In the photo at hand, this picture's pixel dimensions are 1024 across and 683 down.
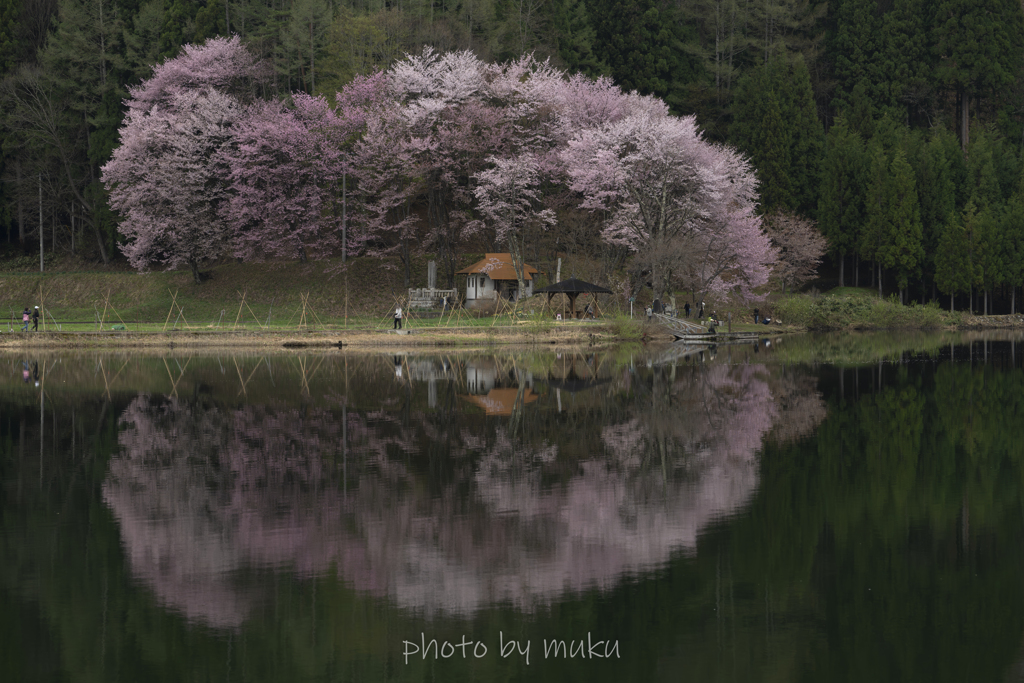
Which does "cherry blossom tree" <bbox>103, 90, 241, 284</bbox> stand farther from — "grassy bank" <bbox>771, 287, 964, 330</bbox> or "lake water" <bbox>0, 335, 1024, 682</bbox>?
"grassy bank" <bbox>771, 287, 964, 330</bbox>

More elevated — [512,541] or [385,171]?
[385,171]

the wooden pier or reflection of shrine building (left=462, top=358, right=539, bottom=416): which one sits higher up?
the wooden pier

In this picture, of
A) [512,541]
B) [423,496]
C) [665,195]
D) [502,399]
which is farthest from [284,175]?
[512,541]

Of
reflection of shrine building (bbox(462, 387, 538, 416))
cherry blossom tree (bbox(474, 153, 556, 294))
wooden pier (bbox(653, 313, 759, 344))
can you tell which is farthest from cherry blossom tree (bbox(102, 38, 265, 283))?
reflection of shrine building (bbox(462, 387, 538, 416))

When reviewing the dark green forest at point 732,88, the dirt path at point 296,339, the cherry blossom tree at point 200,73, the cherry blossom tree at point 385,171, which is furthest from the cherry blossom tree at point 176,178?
the dirt path at point 296,339

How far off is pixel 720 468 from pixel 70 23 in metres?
60.5

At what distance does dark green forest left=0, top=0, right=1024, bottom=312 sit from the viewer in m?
61.8

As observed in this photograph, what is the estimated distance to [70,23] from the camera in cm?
6238

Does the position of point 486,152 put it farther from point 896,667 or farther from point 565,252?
point 896,667

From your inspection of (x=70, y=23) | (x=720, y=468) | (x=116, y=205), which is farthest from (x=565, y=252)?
(x=720, y=468)

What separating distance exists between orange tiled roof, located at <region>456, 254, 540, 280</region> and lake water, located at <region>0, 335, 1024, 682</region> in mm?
29886

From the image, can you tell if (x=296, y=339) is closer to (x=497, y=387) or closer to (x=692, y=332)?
(x=497, y=387)

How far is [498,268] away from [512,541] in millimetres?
42750

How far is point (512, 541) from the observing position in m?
11.6
